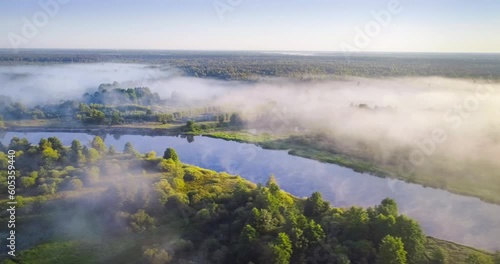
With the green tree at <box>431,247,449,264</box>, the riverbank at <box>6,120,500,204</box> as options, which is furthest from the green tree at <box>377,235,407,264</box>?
the riverbank at <box>6,120,500,204</box>

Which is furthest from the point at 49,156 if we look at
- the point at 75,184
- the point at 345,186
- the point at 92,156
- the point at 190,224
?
the point at 345,186

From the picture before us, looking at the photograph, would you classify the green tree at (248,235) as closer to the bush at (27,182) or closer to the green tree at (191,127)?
the bush at (27,182)

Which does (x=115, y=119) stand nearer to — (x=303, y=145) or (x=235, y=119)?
(x=235, y=119)

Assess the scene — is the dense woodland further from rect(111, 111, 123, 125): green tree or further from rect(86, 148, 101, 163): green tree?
rect(111, 111, 123, 125): green tree

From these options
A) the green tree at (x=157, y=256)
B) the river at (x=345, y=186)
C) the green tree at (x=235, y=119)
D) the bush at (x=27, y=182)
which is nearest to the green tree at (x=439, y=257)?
the river at (x=345, y=186)

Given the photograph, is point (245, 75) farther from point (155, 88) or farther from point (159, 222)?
point (159, 222)

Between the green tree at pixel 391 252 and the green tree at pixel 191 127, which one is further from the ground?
the green tree at pixel 391 252
